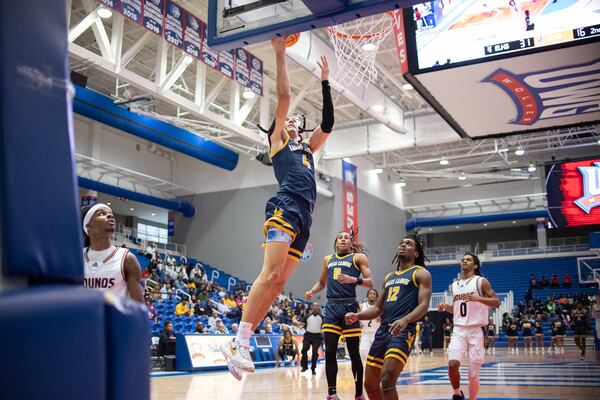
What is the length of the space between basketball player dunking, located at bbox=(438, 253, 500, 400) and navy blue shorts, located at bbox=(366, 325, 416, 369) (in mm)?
1683

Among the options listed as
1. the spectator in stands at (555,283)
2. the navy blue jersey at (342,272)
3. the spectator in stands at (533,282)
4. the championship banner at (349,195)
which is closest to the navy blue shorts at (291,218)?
the navy blue jersey at (342,272)

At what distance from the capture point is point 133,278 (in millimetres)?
4082

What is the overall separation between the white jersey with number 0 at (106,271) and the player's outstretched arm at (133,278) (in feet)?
0.08

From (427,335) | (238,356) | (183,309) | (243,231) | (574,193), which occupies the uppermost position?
(243,231)

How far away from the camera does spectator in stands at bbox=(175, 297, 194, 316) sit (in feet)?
58.9

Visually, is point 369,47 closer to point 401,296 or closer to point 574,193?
point 401,296

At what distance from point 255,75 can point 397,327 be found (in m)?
13.2

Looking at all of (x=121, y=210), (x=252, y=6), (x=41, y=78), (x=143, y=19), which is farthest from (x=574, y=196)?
(x=121, y=210)

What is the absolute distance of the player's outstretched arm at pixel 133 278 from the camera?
13.3 ft

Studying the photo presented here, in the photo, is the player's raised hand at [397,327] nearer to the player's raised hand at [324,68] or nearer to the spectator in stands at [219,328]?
the player's raised hand at [324,68]

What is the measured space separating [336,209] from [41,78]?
26.9 m

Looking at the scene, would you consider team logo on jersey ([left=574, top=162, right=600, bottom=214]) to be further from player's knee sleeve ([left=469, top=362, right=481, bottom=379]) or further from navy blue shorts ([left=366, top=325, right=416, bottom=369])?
navy blue shorts ([left=366, top=325, right=416, bottom=369])

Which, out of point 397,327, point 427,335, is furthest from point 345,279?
point 427,335

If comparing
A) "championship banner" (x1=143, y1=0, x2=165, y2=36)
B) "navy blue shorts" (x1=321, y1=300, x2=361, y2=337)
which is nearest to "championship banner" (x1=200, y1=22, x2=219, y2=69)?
"championship banner" (x1=143, y1=0, x2=165, y2=36)
